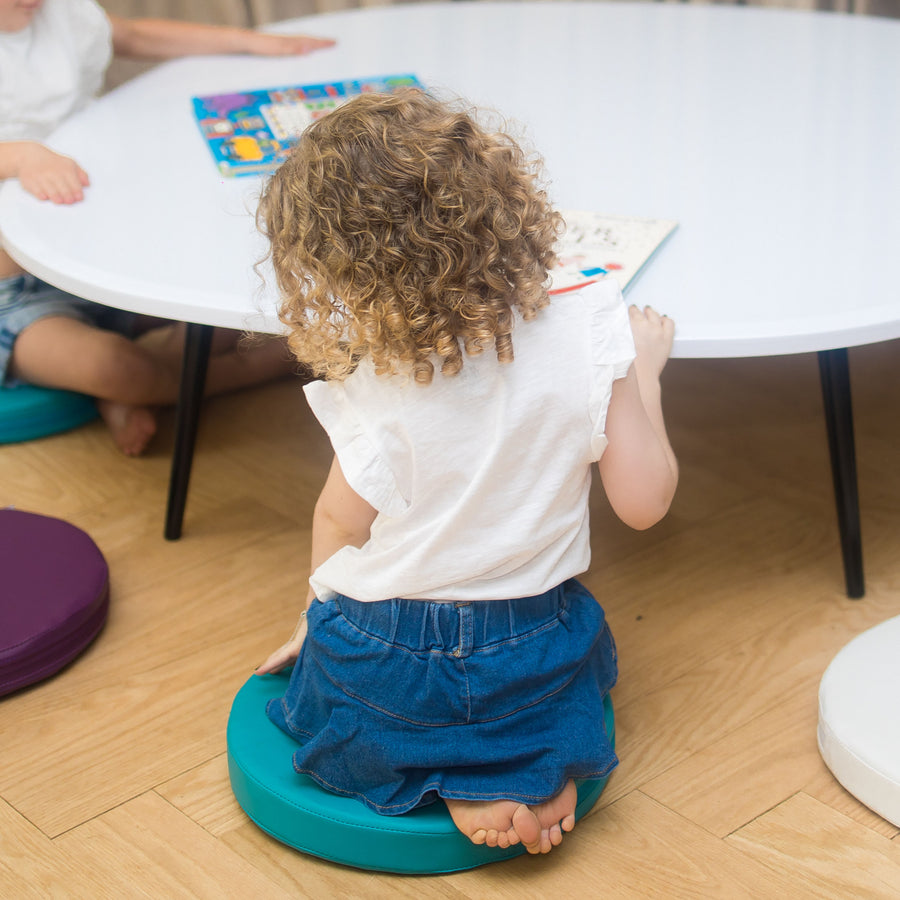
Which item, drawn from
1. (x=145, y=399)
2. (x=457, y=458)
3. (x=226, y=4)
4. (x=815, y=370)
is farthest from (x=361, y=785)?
(x=226, y=4)

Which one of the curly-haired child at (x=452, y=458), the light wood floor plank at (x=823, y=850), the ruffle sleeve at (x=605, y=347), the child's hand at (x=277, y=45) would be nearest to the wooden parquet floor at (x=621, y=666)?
the light wood floor plank at (x=823, y=850)

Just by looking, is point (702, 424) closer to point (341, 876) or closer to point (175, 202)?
point (175, 202)

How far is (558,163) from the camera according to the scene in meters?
1.36

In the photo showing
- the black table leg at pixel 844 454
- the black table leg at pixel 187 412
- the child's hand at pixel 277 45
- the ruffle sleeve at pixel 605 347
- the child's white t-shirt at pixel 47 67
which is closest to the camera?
the ruffle sleeve at pixel 605 347

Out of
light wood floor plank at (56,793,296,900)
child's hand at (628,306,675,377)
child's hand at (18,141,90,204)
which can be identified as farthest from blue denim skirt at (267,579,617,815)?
child's hand at (18,141,90,204)

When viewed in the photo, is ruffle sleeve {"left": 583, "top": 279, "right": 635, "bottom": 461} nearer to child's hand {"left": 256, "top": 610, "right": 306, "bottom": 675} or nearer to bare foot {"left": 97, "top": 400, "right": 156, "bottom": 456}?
child's hand {"left": 256, "top": 610, "right": 306, "bottom": 675}

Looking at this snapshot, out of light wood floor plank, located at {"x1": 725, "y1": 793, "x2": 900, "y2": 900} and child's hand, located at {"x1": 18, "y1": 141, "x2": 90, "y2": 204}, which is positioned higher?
child's hand, located at {"x1": 18, "y1": 141, "x2": 90, "y2": 204}

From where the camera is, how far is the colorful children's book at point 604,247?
Answer: 1.06 meters

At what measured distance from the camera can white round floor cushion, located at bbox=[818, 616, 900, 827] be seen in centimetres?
101

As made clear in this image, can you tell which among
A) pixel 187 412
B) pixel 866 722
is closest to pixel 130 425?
pixel 187 412

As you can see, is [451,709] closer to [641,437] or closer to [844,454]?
[641,437]

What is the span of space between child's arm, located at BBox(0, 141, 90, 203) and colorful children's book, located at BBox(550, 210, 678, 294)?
56 centimetres

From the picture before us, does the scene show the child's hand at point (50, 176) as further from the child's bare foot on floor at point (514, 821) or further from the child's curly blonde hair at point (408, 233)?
the child's bare foot on floor at point (514, 821)

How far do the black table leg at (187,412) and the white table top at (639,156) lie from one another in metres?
0.17
